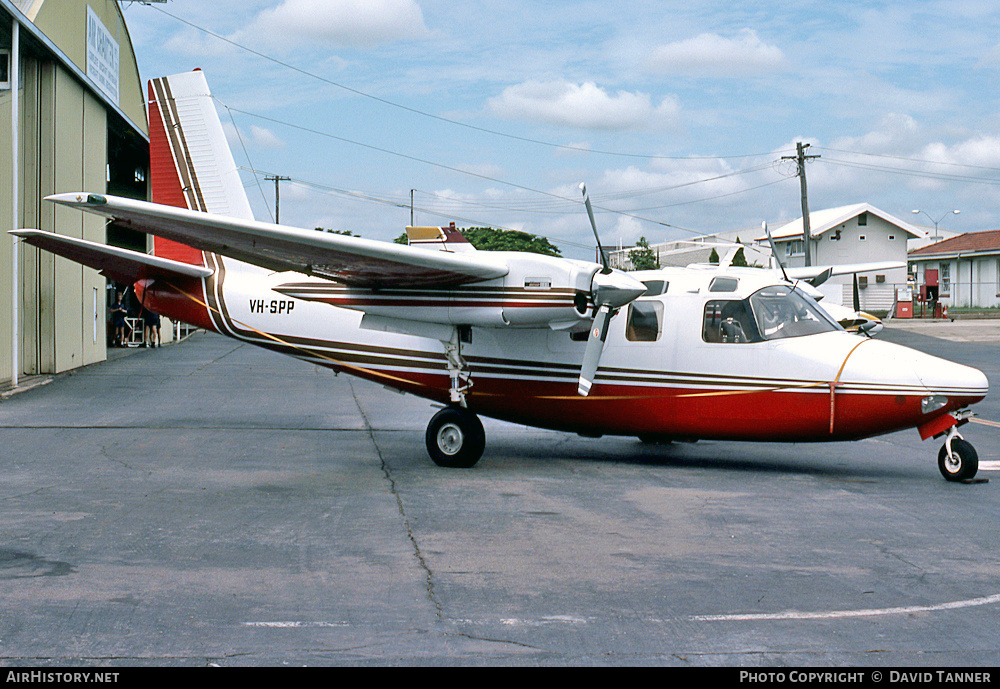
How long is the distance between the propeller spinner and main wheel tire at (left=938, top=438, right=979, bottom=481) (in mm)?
4081

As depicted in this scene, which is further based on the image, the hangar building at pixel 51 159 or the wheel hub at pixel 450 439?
the hangar building at pixel 51 159

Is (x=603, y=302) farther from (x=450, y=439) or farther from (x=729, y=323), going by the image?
(x=450, y=439)

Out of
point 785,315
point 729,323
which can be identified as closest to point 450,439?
point 729,323

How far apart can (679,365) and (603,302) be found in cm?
139

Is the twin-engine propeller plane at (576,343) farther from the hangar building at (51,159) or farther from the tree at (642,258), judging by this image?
the tree at (642,258)

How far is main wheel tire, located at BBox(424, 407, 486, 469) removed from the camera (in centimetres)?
1125

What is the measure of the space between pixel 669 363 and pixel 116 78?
2650cm

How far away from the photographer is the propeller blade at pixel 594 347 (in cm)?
1083

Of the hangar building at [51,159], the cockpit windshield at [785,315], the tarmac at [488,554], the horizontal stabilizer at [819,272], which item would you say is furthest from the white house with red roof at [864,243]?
the cockpit windshield at [785,315]

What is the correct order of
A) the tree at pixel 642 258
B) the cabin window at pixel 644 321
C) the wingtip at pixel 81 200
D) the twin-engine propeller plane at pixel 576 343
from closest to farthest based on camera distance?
the wingtip at pixel 81 200
the twin-engine propeller plane at pixel 576 343
the cabin window at pixel 644 321
the tree at pixel 642 258

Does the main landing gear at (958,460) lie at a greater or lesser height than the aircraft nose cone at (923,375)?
lesser

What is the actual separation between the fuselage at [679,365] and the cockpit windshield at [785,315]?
0.02 metres

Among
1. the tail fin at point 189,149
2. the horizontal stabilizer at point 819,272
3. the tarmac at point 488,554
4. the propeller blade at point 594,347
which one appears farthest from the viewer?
the horizontal stabilizer at point 819,272

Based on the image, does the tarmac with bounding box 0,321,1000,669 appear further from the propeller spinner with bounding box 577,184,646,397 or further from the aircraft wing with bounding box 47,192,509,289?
the aircraft wing with bounding box 47,192,509,289
